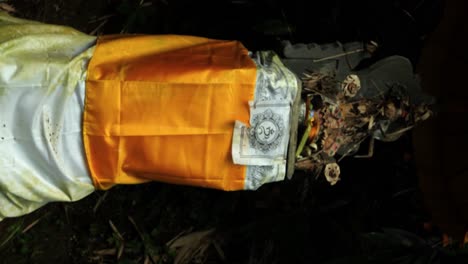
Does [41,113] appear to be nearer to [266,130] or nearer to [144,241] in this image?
[266,130]

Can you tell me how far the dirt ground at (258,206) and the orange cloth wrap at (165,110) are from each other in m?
0.68

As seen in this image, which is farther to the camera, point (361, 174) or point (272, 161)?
point (361, 174)

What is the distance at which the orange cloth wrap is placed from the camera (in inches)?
51.7

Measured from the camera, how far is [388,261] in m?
1.72

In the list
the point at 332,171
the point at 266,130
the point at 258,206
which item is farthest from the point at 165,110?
the point at 258,206

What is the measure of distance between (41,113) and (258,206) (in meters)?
1.06

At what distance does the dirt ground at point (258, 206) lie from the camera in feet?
6.13

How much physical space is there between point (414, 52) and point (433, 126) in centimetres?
37

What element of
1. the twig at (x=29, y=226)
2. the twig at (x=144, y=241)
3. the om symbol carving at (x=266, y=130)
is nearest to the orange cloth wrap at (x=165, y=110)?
the om symbol carving at (x=266, y=130)

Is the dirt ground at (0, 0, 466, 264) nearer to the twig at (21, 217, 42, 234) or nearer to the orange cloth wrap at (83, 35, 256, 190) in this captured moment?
the twig at (21, 217, 42, 234)

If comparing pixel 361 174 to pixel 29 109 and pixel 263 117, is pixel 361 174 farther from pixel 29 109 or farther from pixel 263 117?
pixel 29 109

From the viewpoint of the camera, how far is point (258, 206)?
7.04ft

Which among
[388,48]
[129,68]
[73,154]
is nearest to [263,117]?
[129,68]

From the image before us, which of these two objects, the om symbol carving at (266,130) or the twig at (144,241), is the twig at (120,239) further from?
the om symbol carving at (266,130)
